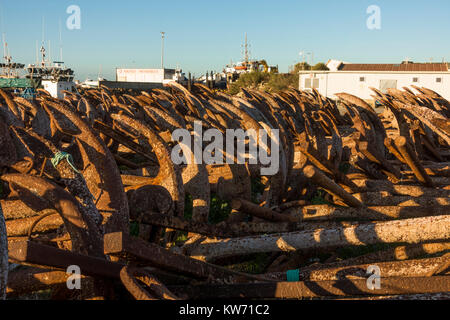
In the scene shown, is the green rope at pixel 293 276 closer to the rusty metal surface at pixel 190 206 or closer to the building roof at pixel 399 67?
the rusty metal surface at pixel 190 206

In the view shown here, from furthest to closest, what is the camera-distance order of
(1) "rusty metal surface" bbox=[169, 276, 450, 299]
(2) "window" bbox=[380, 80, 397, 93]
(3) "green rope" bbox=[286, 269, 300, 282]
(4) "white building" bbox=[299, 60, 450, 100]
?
(2) "window" bbox=[380, 80, 397, 93] → (4) "white building" bbox=[299, 60, 450, 100] → (3) "green rope" bbox=[286, 269, 300, 282] → (1) "rusty metal surface" bbox=[169, 276, 450, 299]

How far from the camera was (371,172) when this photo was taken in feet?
15.6

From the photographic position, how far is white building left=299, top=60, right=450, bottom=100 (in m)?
33.6

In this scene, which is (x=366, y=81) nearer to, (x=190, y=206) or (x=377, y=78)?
(x=377, y=78)

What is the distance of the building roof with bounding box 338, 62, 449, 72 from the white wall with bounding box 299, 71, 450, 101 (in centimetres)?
169

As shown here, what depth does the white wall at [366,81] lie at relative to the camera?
33594mm

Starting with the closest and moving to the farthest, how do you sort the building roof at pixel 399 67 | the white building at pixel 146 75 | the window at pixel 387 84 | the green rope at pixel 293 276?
the green rope at pixel 293 276, the window at pixel 387 84, the building roof at pixel 399 67, the white building at pixel 146 75

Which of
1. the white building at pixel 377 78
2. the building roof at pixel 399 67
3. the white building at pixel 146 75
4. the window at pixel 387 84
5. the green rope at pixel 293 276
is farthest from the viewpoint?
the white building at pixel 146 75

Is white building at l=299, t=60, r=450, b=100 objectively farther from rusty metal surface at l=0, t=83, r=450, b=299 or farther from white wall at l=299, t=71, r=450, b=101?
rusty metal surface at l=0, t=83, r=450, b=299

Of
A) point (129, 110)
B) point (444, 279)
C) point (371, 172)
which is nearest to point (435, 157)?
point (371, 172)

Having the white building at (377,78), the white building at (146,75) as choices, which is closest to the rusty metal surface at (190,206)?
the white building at (377,78)

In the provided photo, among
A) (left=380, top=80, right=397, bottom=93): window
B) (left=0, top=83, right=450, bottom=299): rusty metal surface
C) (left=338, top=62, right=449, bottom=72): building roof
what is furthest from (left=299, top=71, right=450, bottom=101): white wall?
(left=0, top=83, right=450, bottom=299): rusty metal surface

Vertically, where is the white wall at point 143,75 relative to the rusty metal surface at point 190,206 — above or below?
above
